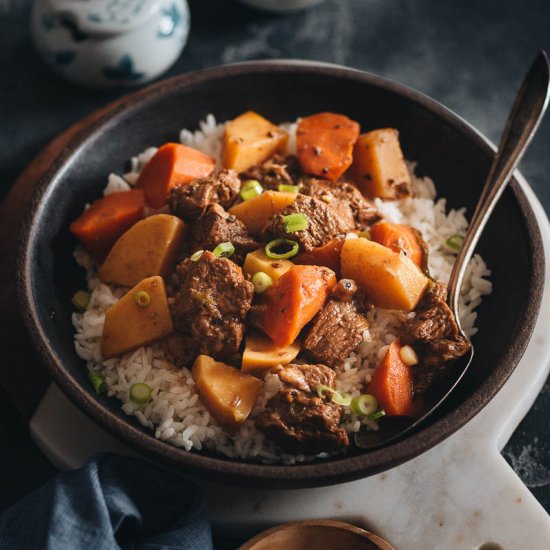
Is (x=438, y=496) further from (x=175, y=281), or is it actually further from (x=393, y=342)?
(x=175, y=281)

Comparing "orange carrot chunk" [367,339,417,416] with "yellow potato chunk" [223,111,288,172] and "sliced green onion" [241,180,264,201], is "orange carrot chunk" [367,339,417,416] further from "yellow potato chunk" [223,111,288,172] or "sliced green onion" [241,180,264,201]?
"yellow potato chunk" [223,111,288,172]

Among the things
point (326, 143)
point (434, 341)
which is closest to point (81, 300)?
point (326, 143)

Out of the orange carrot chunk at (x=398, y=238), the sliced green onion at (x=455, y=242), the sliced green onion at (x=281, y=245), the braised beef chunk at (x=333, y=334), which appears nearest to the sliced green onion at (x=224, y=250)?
the sliced green onion at (x=281, y=245)

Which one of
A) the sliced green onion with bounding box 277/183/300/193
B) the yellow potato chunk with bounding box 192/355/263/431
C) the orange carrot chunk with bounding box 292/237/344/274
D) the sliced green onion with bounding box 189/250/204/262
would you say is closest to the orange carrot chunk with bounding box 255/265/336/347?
the orange carrot chunk with bounding box 292/237/344/274

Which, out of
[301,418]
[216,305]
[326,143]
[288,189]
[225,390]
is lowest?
[225,390]

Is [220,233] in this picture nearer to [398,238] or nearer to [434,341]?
[398,238]

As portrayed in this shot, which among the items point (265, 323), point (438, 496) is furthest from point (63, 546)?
point (438, 496)
